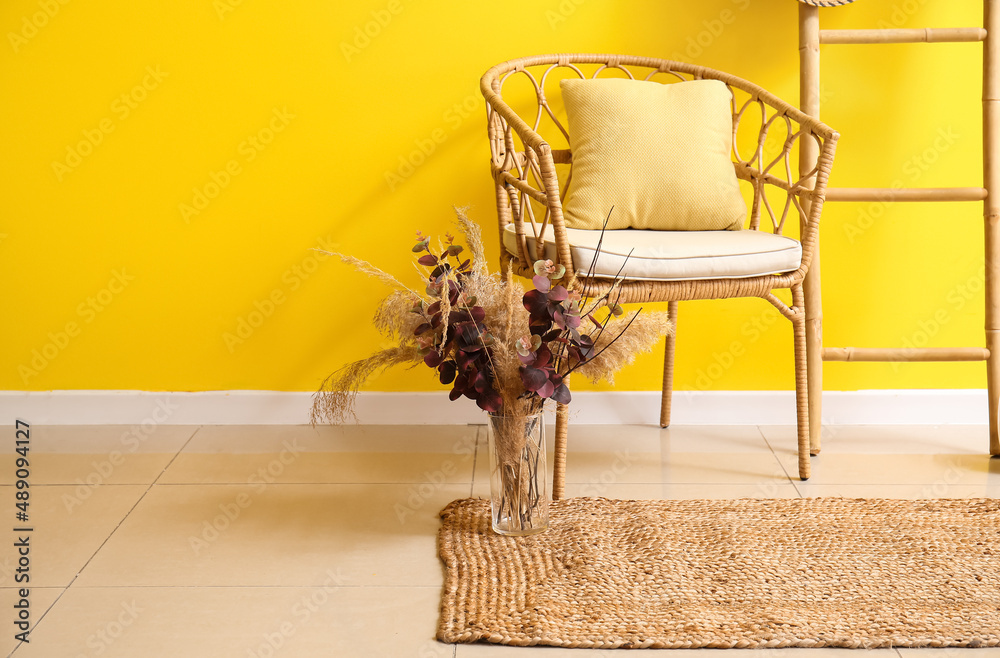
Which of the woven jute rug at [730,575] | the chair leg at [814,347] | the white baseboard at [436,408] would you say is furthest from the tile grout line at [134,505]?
the chair leg at [814,347]

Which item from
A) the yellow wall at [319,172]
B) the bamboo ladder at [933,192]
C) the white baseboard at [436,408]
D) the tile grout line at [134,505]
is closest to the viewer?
the tile grout line at [134,505]

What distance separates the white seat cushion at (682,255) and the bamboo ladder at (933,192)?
0.34 meters

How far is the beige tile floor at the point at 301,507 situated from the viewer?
1.41 metres

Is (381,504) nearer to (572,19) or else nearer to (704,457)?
(704,457)

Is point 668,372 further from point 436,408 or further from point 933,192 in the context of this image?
point 933,192

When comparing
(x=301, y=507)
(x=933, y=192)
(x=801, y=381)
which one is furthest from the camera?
(x=933, y=192)

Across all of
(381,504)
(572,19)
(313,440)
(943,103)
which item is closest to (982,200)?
(943,103)

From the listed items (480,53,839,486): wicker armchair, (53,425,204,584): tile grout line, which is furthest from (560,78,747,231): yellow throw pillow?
(53,425,204,584): tile grout line

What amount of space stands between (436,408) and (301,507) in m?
0.61

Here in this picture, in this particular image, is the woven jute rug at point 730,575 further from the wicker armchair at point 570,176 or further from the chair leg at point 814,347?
the chair leg at point 814,347

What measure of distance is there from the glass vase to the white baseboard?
69 cm

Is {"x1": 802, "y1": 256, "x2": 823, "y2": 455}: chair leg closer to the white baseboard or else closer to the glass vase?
the white baseboard

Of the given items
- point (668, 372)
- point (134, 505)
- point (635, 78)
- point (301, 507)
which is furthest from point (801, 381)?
point (134, 505)

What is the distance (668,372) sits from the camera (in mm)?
2344
